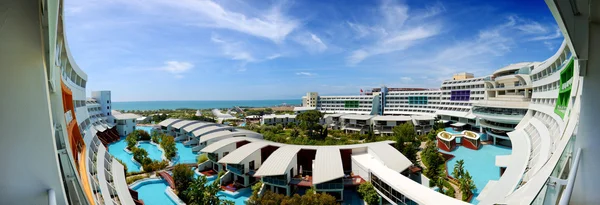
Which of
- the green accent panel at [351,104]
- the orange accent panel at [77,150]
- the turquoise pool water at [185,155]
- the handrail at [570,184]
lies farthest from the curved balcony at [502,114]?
the orange accent panel at [77,150]

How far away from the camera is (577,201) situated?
3.46 m

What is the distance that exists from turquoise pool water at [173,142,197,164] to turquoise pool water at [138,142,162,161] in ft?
5.17

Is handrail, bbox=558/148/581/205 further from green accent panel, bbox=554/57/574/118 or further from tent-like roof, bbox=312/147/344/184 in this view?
tent-like roof, bbox=312/147/344/184

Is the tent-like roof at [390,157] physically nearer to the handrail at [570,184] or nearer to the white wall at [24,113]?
the handrail at [570,184]

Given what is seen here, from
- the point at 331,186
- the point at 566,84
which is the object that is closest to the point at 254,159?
the point at 331,186

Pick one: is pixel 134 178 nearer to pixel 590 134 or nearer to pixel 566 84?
pixel 590 134

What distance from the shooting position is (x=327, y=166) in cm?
1208

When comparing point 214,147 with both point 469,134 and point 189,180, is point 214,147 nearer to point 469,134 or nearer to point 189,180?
point 189,180

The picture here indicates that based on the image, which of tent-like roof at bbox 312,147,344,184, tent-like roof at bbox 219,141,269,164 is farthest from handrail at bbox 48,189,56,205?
tent-like roof at bbox 219,141,269,164

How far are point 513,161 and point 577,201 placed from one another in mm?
8573

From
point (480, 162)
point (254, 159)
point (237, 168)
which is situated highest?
point (254, 159)

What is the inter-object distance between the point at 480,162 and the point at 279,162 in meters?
14.8

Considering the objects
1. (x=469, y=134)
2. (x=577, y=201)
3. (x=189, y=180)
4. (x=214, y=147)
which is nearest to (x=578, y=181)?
(x=577, y=201)

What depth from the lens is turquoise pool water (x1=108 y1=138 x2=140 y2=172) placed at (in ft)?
56.6
